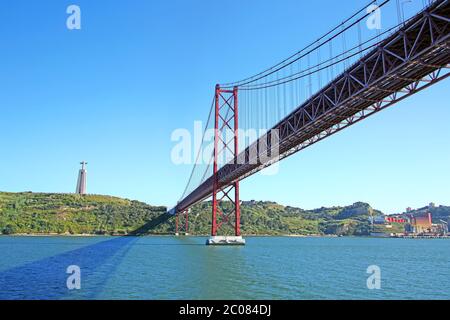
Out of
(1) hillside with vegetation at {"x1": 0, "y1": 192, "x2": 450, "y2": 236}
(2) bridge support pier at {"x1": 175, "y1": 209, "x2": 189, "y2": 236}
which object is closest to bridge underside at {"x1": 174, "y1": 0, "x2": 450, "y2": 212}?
(2) bridge support pier at {"x1": 175, "y1": 209, "x2": 189, "y2": 236}

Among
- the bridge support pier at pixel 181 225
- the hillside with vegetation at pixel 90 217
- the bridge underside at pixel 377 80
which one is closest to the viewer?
the bridge underside at pixel 377 80

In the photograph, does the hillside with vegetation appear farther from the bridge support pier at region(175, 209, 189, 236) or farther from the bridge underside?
the bridge underside

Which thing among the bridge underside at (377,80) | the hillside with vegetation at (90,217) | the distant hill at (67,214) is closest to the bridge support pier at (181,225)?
the hillside with vegetation at (90,217)

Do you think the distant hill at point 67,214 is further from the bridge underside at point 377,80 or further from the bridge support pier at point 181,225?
the bridge underside at point 377,80

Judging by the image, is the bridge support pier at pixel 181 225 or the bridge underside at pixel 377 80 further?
the bridge support pier at pixel 181 225

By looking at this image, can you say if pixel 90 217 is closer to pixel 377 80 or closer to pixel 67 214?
pixel 67 214

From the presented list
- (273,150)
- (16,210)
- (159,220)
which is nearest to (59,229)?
(16,210)

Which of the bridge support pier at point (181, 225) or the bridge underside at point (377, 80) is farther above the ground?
the bridge underside at point (377, 80)

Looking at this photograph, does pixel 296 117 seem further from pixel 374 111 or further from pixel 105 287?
pixel 105 287

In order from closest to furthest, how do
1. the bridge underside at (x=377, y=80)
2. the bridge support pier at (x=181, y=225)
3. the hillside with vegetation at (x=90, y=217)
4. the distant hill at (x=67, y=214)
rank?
the bridge underside at (x=377, y=80) → the distant hill at (x=67, y=214) → the bridge support pier at (x=181, y=225) → the hillside with vegetation at (x=90, y=217)
